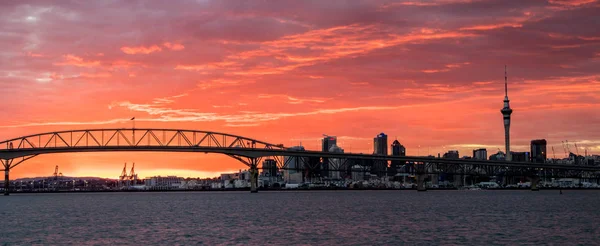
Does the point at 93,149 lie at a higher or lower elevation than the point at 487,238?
higher

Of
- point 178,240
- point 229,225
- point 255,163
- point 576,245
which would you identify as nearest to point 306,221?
point 229,225

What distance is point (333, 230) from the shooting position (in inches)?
2667

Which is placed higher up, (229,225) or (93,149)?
(93,149)

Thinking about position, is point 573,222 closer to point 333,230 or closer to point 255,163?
point 333,230

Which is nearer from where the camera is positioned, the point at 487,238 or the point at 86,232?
the point at 487,238

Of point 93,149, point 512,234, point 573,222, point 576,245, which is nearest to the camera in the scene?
point 576,245

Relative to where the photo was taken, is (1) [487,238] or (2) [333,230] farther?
(2) [333,230]

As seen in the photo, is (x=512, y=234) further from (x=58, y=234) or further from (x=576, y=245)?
(x=58, y=234)

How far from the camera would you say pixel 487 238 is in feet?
199

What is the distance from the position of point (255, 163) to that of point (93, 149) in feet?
133

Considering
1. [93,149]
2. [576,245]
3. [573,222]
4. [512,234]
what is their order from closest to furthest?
1. [576,245]
2. [512,234]
3. [573,222]
4. [93,149]

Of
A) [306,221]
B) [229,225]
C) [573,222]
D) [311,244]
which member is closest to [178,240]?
[311,244]

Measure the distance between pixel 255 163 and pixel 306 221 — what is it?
394 ft

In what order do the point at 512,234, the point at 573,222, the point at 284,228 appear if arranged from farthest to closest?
the point at 573,222
the point at 284,228
the point at 512,234
